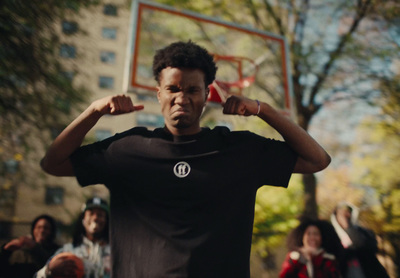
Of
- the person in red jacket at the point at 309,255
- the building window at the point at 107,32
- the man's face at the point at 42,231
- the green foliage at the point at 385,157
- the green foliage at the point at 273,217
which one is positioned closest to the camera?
the person in red jacket at the point at 309,255

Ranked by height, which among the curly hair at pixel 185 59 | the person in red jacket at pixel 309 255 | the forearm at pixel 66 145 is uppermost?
the curly hair at pixel 185 59

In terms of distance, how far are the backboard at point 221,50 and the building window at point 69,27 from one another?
2137 millimetres

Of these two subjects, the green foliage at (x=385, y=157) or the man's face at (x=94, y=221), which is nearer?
the man's face at (x=94, y=221)

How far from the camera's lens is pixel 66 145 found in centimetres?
168

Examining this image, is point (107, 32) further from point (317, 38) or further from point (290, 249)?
point (290, 249)

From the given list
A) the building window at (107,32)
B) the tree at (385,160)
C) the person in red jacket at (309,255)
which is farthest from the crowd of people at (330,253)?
the building window at (107,32)

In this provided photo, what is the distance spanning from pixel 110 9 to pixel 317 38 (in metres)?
5.95

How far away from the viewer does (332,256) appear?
3961 mm

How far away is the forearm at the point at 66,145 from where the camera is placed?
1680 mm

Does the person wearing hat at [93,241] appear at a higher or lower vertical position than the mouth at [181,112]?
lower

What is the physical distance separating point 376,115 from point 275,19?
4.01 m

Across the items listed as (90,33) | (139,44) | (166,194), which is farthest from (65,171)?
→ (90,33)

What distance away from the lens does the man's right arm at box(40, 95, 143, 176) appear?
1682 millimetres

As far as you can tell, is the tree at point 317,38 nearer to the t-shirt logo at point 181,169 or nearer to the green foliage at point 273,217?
the green foliage at point 273,217
